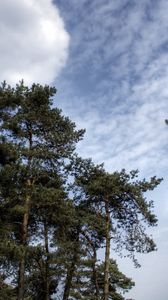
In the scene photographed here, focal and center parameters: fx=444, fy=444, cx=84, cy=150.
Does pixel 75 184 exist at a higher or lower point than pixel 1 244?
higher

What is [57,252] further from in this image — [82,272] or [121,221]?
[82,272]

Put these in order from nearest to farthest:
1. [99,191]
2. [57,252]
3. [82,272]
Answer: [57,252]
[99,191]
[82,272]

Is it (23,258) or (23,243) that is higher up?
(23,243)

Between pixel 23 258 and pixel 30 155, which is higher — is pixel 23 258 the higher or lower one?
the lower one

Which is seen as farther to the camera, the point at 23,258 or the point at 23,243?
the point at 23,243

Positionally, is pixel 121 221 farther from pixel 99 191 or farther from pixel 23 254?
pixel 23 254

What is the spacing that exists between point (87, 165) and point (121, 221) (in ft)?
13.9

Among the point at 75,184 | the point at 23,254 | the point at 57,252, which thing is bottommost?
the point at 23,254

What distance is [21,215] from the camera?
24.1 m

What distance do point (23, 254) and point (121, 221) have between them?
9481 millimetres

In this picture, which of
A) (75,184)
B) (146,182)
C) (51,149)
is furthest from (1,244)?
(146,182)

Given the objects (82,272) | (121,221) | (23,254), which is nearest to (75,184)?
(121,221)

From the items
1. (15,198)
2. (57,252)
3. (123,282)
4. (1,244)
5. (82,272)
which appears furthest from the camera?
(123,282)

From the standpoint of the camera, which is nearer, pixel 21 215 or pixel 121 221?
pixel 21 215
